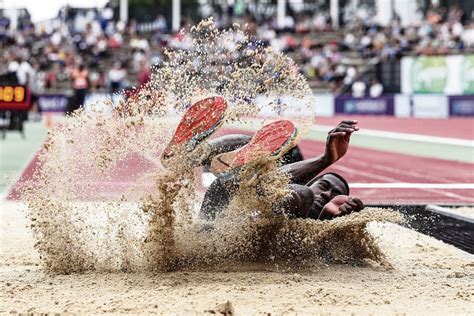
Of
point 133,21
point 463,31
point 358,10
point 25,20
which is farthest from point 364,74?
point 25,20

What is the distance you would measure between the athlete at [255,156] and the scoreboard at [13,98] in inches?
492

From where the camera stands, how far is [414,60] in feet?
109

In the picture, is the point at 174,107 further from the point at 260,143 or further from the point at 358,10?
the point at 358,10

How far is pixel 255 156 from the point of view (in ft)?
16.0

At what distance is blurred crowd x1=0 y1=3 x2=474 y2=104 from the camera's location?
36.5 m

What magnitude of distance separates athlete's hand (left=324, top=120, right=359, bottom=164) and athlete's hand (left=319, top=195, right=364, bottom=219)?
0.86ft

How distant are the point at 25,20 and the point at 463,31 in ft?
80.0

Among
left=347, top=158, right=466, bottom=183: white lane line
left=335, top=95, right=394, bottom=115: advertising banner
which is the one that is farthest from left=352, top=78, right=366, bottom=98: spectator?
left=347, top=158, right=466, bottom=183: white lane line

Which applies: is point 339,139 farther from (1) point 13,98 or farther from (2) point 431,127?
(2) point 431,127

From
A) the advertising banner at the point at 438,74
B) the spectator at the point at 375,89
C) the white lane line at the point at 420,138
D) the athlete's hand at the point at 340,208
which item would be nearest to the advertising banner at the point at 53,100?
the spectator at the point at 375,89

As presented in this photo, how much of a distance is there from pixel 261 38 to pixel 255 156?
28.6 m

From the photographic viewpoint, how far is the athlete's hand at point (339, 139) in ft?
17.1

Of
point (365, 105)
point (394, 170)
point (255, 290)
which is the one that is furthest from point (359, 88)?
point (255, 290)

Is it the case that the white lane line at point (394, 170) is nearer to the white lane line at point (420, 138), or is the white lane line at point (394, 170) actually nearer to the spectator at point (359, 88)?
the white lane line at point (420, 138)
